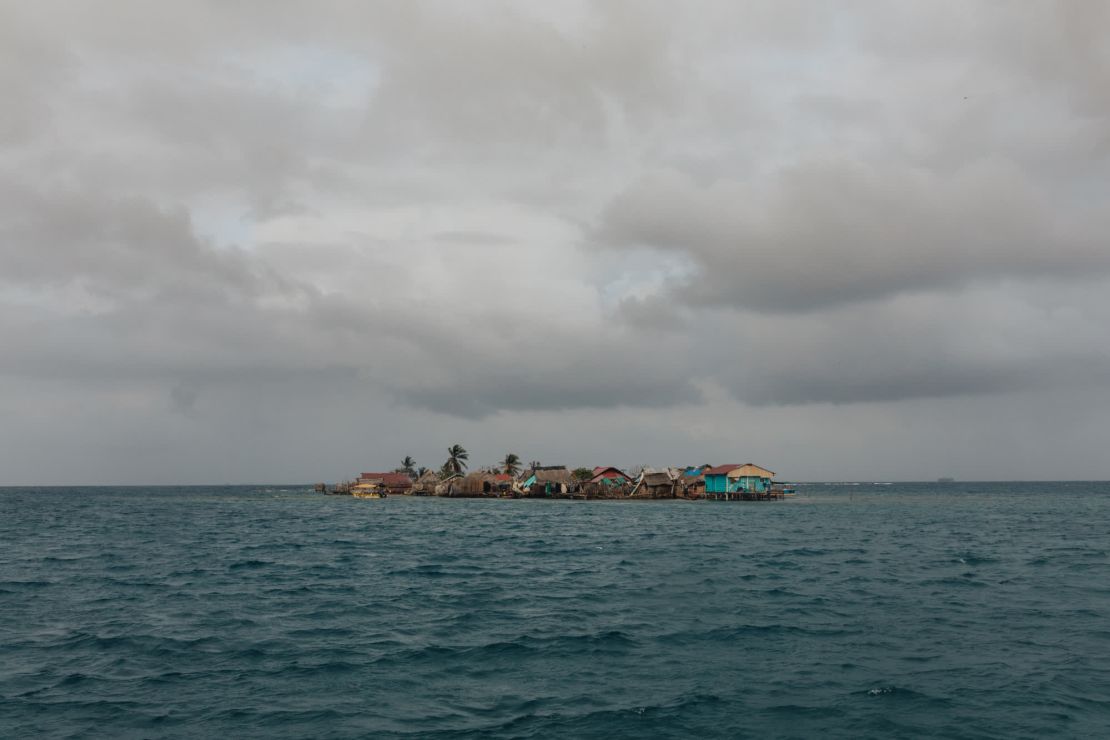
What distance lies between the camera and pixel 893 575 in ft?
114

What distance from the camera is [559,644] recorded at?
2156cm

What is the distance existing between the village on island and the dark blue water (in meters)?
76.4

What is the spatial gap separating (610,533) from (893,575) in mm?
27456

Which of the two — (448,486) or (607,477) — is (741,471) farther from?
(448,486)

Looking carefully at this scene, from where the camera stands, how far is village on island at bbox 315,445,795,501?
399ft

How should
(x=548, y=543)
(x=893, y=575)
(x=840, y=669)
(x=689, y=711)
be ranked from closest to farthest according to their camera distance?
(x=689, y=711) → (x=840, y=669) → (x=893, y=575) → (x=548, y=543)

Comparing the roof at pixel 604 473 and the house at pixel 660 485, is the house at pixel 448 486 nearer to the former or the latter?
the roof at pixel 604 473

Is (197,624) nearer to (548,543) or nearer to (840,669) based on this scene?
(840,669)

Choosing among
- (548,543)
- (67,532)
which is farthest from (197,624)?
(67,532)

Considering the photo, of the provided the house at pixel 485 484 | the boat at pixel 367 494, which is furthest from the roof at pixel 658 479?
the boat at pixel 367 494

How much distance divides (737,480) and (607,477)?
81.2ft

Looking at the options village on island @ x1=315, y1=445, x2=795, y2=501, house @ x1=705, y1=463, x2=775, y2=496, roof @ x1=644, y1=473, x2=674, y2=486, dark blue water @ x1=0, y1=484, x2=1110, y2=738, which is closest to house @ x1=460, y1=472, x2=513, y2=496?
village on island @ x1=315, y1=445, x2=795, y2=501

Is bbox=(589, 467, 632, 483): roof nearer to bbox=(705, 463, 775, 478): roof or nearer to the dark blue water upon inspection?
bbox=(705, 463, 775, 478): roof

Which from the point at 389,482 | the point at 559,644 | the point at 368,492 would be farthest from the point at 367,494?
the point at 559,644
